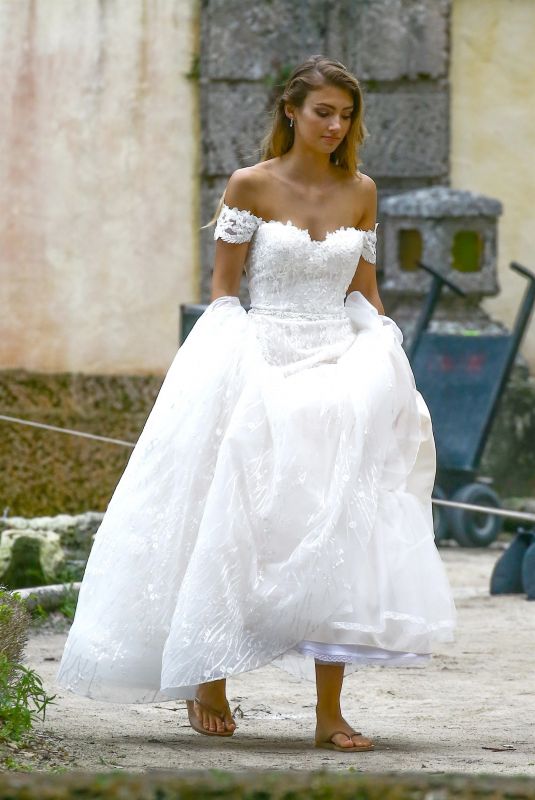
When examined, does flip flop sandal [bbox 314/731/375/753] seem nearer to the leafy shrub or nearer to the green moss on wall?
the leafy shrub

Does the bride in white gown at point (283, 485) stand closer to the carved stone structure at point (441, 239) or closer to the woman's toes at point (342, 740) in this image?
the woman's toes at point (342, 740)

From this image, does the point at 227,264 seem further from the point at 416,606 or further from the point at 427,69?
the point at 427,69

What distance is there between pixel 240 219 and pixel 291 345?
1.10 feet

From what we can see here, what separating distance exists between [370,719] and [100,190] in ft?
18.5

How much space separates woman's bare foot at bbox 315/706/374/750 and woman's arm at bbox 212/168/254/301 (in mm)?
1063

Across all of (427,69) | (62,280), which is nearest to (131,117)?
(62,280)

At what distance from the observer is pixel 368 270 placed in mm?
4203

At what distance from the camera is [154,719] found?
424 centimetres

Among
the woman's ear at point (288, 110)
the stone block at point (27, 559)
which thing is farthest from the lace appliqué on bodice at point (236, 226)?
the stone block at point (27, 559)

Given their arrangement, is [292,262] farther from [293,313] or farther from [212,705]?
[212,705]

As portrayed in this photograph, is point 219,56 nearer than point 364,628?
No

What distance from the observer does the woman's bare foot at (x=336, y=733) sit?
12.0 ft

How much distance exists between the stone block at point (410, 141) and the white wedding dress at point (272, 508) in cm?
545

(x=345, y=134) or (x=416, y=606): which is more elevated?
(x=345, y=134)
